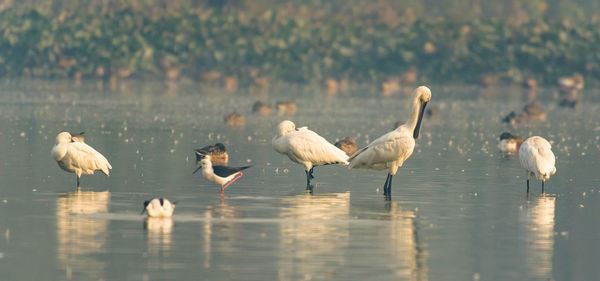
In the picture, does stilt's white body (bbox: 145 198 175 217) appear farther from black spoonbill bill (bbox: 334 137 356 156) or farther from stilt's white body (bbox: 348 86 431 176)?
black spoonbill bill (bbox: 334 137 356 156)

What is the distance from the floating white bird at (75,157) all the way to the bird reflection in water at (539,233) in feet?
25.0

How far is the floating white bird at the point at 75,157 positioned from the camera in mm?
22031

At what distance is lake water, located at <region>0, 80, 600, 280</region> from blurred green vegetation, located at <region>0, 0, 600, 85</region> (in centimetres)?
4132

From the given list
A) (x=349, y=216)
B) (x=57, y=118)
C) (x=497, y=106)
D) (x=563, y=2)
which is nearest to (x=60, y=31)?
(x=497, y=106)

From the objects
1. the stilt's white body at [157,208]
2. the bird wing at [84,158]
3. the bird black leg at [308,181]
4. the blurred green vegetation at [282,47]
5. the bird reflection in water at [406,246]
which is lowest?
the bird reflection in water at [406,246]

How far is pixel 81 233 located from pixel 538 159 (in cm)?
909

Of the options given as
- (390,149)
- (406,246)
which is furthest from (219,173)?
(406,246)

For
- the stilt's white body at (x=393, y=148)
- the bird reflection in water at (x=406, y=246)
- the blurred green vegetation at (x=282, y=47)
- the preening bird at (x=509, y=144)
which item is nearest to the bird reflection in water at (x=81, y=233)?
the bird reflection in water at (x=406, y=246)

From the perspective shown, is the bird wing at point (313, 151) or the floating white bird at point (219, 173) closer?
the floating white bird at point (219, 173)

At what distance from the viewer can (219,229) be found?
1719 cm

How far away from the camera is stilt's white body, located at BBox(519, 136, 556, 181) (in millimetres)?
22047

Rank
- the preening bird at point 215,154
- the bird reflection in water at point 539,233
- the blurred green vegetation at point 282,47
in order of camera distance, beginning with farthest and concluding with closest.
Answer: the blurred green vegetation at point 282,47
the preening bird at point 215,154
the bird reflection in water at point 539,233

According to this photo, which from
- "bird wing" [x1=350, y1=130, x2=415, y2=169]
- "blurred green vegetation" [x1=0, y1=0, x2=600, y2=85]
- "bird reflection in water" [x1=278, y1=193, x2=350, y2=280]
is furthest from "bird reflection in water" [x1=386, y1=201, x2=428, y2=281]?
"blurred green vegetation" [x1=0, y1=0, x2=600, y2=85]

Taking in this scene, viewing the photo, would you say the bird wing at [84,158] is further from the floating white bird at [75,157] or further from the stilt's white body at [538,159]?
the stilt's white body at [538,159]
